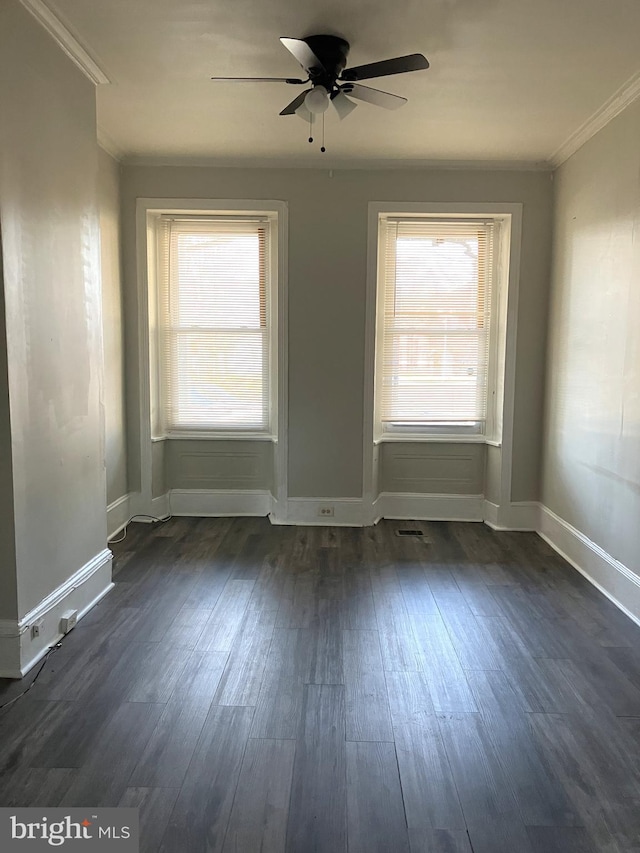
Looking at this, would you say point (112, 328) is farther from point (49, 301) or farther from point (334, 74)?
point (334, 74)

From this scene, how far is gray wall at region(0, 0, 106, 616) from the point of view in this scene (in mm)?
2475

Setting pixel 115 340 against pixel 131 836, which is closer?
pixel 131 836

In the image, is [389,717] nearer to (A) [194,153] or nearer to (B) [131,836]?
(B) [131,836]

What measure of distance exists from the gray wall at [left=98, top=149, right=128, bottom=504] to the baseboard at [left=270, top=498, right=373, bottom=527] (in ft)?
4.60

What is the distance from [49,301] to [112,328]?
1.81m

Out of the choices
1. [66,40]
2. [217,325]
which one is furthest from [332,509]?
[66,40]

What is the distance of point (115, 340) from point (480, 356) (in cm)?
306

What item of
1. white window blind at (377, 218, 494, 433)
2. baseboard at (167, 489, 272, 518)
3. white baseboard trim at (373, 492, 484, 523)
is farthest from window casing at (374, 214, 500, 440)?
baseboard at (167, 489, 272, 518)

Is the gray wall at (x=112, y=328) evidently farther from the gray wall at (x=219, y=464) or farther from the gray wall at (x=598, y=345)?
the gray wall at (x=598, y=345)

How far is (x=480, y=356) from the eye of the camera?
506cm

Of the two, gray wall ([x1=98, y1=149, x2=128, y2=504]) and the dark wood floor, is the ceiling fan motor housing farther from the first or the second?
the dark wood floor

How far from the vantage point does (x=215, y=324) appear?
5.04 m

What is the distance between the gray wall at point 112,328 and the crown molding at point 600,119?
3395mm

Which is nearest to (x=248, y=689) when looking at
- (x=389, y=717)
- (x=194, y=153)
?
(x=389, y=717)
